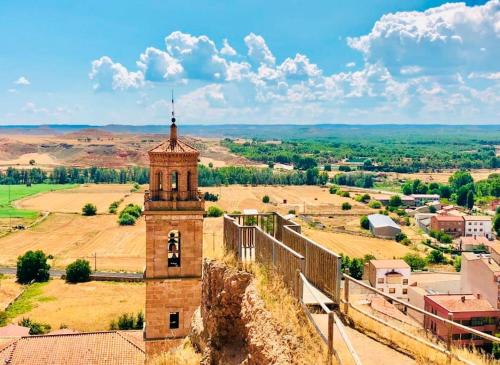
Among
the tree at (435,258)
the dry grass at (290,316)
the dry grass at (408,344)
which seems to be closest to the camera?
the dry grass at (290,316)

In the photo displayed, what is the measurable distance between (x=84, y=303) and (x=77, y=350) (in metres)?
23.4

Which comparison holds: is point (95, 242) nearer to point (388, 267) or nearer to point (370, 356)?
point (388, 267)

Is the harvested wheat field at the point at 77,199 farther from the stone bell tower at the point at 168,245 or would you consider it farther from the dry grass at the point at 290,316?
the dry grass at the point at 290,316

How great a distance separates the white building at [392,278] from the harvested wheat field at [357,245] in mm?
17449

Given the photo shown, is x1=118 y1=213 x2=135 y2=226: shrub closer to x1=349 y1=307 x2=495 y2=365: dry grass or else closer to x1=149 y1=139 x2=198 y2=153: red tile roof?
x1=149 y1=139 x2=198 y2=153: red tile roof

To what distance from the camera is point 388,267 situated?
52.8 metres

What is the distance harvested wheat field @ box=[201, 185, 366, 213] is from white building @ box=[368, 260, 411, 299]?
5557cm

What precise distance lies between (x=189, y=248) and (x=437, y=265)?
52327 mm

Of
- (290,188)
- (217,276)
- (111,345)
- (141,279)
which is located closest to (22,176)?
(290,188)

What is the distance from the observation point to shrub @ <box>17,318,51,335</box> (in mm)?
39906

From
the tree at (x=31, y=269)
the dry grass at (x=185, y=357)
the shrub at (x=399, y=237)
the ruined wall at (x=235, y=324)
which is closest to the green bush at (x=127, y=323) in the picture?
the tree at (x=31, y=269)

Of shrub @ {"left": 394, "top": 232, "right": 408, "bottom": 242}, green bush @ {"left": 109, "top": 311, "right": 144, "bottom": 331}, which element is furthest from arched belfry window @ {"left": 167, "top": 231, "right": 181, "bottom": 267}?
shrub @ {"left": 394, "top": 232, "right": 408, "bottom": 242}

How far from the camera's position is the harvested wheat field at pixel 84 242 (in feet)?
229

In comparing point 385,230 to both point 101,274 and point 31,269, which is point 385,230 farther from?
point 31,269
